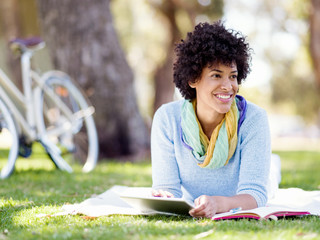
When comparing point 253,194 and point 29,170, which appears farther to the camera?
point 29,170

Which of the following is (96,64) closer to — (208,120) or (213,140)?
(208,120)

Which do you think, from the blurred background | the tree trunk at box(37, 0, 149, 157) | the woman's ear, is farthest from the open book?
the tree trunk at box(37, 0, 149, 157)

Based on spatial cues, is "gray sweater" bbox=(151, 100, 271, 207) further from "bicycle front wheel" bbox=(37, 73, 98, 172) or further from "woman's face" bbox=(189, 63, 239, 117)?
"bicycle front wheel" bbox=(37, 73, 98, 172)

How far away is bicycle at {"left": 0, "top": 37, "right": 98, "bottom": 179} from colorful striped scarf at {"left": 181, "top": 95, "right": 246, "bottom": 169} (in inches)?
88.4

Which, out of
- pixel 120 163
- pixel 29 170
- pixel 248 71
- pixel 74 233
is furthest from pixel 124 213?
pixel 120 163

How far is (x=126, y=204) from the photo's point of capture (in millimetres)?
3549

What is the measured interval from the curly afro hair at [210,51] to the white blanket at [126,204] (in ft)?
3.05

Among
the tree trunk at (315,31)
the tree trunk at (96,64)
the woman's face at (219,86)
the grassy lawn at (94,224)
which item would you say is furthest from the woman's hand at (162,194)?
the tree trunk at (315,31)

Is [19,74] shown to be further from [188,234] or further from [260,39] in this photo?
[260,39]

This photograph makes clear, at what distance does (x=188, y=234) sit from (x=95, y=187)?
231cm

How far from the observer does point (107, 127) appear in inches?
277

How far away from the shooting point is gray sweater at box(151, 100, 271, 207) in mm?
3188

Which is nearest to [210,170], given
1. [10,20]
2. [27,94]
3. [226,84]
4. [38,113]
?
[226,84]

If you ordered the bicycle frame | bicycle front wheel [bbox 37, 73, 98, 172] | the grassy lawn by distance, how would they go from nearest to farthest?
the grassy lawn → the bicycle frame → bicycle front wheel [bbox 37, 73, 98, 172]
